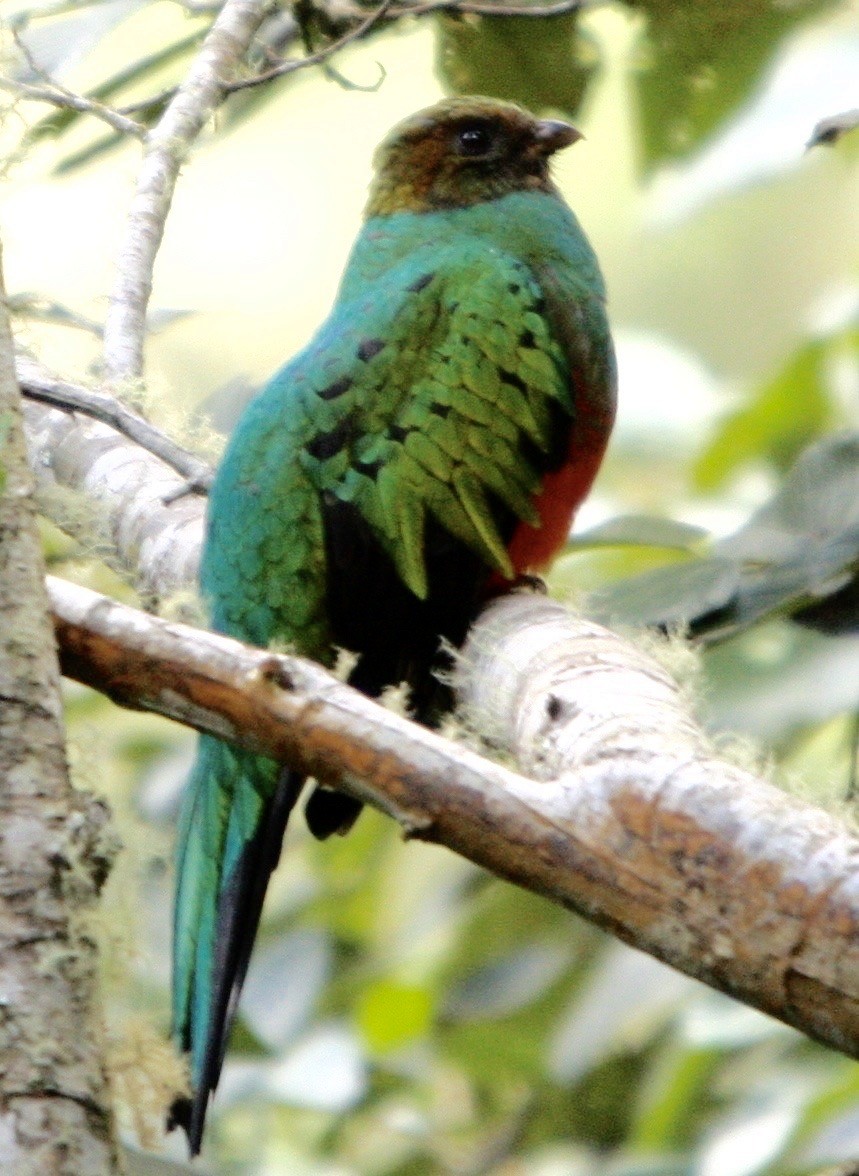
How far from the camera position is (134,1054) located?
63.2 inches

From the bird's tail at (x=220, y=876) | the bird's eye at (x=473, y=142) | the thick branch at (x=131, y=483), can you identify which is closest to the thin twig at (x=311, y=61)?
the bird's eye at (x=473, y=142)

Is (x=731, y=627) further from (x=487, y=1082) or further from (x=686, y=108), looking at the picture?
(x=487, y=1082)

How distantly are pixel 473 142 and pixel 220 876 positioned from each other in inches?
59.2

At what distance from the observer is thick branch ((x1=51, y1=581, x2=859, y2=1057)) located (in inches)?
49.9

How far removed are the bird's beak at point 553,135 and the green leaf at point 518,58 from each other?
0.11 ft

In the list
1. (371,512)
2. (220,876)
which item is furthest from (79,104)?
(220,876)

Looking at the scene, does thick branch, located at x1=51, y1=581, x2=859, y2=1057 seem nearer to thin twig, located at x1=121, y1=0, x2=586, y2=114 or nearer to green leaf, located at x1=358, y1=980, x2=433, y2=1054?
thin twig, located at x1=121, y1=0, x2=586, y2=114

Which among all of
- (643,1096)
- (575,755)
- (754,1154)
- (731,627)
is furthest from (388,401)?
(643,1096)

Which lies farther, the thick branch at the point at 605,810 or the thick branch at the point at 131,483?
the thick branch at the point at 131,483

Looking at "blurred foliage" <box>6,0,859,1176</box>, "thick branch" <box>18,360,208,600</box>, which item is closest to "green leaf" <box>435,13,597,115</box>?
"blurred foliage" <box>6,0,859,1176</box>

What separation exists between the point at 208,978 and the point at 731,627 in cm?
93

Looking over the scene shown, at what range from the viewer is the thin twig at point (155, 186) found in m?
2.74

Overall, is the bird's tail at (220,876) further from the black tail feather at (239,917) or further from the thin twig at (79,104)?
the thin twig at (79,104)

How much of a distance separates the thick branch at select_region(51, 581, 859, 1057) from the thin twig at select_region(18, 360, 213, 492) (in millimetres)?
1015
